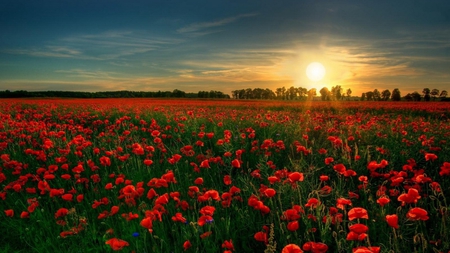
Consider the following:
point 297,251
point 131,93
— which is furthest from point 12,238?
point 131,93

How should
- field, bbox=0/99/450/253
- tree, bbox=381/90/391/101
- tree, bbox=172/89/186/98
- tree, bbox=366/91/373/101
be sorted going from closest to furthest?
field, bbox=0/99/450/253 → tree, bbox=172/89/186/98 → tree, bbox=366/91/373/101 → tree, bbox=381/90/391/101

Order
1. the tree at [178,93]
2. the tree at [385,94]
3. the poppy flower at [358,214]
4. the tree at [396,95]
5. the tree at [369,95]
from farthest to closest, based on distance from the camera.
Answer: the tree at [385,94]
the tree at [369,95]
the tree at [396,95]
the tree at [178,93]
the poppy flower at [358,214]

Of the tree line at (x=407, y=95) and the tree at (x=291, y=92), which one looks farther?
the tree at (x=291, y=92)

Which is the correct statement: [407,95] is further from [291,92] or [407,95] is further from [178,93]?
[178,93]

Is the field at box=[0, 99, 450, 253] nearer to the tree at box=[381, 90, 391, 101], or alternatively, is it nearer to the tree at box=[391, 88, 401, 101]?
the tree at box=[391, 88, 401, 101]

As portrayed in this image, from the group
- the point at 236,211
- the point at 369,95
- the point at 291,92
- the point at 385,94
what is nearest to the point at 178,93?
the point at 291,92

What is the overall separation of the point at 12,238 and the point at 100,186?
3.70 ft

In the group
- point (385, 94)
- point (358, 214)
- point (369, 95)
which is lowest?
point (358, 214)

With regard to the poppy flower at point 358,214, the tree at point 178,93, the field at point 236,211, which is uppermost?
the tree at point 178,93

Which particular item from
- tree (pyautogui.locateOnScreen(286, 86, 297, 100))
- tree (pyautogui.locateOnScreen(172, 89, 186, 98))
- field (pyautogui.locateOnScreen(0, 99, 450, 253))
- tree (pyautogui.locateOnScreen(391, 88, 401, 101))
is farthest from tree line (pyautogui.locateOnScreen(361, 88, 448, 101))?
field (pyautogui.locateOnScreen(0, 99, 450, 253))

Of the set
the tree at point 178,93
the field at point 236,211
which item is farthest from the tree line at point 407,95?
the field at point 236,211

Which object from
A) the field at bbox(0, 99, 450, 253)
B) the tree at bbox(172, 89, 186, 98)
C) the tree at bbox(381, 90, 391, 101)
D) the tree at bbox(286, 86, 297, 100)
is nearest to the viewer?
the field at bbox(0, 99, 450, 253)

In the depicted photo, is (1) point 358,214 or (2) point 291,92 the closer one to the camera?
(1) point 358,214

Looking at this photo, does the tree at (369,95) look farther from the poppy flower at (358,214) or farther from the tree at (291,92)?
the poppy flower at (358,214)
